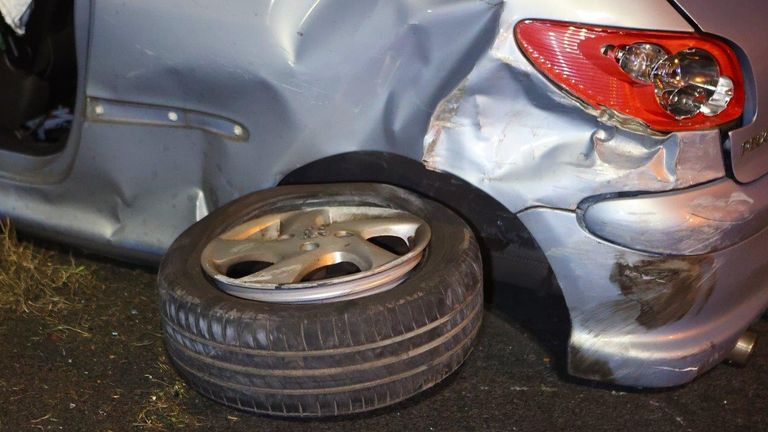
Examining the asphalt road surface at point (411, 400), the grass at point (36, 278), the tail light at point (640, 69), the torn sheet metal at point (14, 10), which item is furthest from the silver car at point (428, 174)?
the grass at point (36, 278)

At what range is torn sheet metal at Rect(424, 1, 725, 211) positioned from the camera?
2.04 meters

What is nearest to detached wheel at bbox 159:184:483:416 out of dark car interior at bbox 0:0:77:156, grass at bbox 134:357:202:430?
grass at bbox 134:357:202:430

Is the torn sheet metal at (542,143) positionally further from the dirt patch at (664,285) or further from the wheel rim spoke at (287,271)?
the wheel rim spoke at (287,271)

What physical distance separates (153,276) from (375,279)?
43.0 inches

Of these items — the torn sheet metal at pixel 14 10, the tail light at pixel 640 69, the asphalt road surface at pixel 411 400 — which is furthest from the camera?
the torn sheet metal at pixel 14 10

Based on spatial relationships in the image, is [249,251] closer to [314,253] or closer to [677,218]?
[314,253]

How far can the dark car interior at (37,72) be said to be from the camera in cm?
311

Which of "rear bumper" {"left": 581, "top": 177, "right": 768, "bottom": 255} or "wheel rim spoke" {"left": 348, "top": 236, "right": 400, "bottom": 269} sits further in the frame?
"wheel rim spoke" {"left": 348, "top": 236, "right": 400, "bottom": 269}

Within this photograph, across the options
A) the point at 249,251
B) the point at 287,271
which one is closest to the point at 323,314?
the point at 287,271

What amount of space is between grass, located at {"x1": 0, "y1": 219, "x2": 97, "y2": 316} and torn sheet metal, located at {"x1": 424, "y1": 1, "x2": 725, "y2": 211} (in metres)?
1.38

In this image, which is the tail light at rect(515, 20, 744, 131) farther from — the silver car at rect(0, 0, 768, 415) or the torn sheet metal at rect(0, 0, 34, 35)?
the torn sheet metal at rect(0, 0, 34, 35)

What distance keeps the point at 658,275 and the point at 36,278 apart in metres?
1.90

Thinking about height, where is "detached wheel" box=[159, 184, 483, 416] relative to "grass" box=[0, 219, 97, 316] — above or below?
above

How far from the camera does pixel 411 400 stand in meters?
2.38
